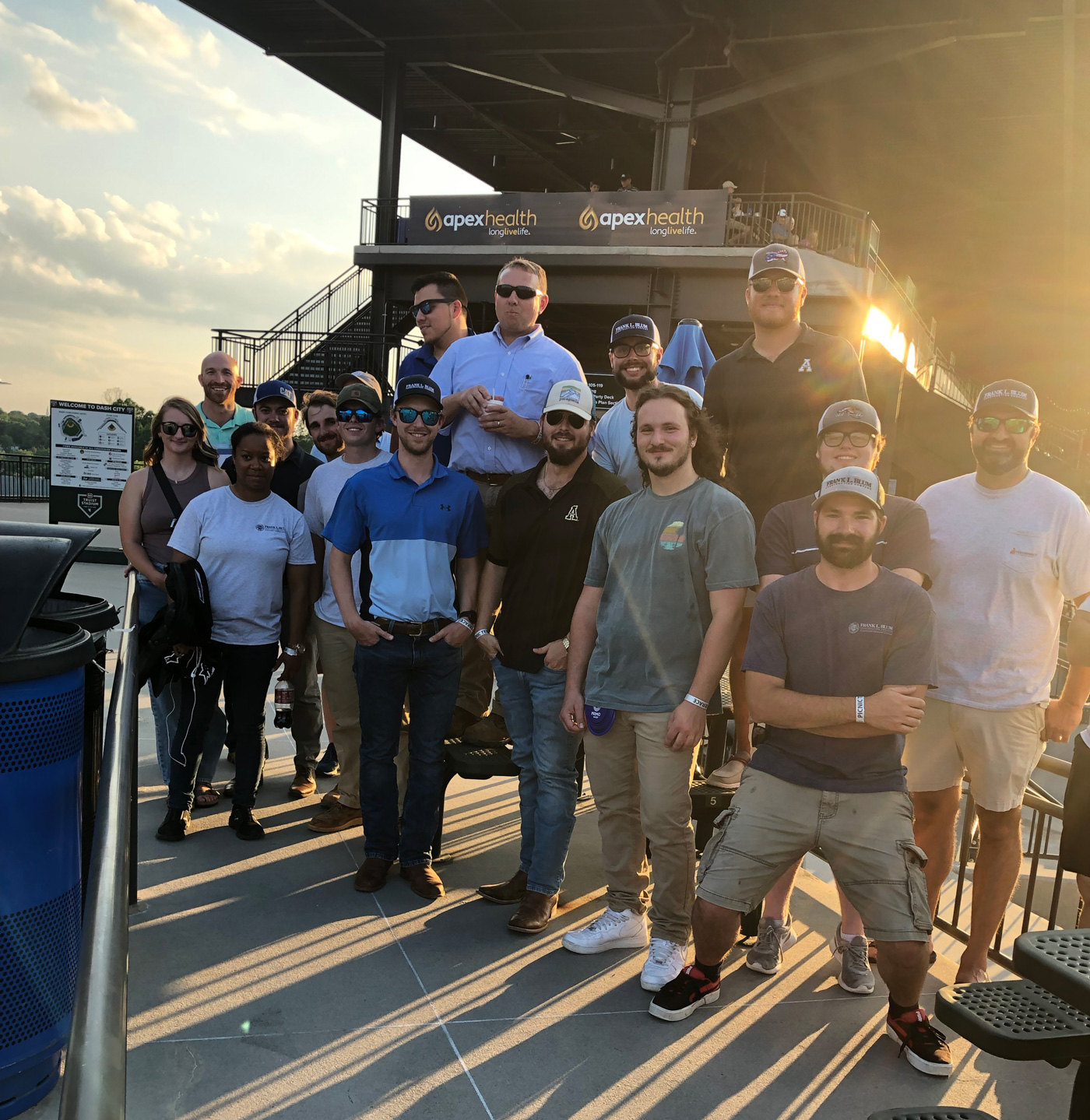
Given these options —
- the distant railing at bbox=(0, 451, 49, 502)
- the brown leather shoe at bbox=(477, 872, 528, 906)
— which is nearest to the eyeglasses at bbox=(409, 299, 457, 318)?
the brown leather shoe at bbox=(477, 872, 528, 906)

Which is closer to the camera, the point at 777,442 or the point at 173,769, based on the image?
the point at 777,442

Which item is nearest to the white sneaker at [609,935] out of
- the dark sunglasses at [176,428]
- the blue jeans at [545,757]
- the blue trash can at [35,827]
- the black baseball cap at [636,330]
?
the blue jeans at [545,757]

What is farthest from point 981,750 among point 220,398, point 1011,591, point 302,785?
point 220,398

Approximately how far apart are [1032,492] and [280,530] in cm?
359

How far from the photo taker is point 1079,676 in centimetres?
366

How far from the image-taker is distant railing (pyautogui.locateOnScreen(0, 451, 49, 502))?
27.1 metres

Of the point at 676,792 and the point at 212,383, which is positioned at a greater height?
the point at 212,383

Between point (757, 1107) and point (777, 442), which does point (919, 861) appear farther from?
point (777, 442)

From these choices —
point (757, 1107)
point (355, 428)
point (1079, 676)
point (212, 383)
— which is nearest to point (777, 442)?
point (1079, 676)

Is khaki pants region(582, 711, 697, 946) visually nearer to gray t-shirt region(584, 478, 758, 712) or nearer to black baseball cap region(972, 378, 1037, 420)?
gray t-shirt region(584, 478, 758, 712)

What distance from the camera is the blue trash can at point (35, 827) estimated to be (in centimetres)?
241

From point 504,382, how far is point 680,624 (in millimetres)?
1817

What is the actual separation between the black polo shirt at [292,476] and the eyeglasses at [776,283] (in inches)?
109

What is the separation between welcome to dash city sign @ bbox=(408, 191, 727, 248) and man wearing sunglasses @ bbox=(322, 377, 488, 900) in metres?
16.4
